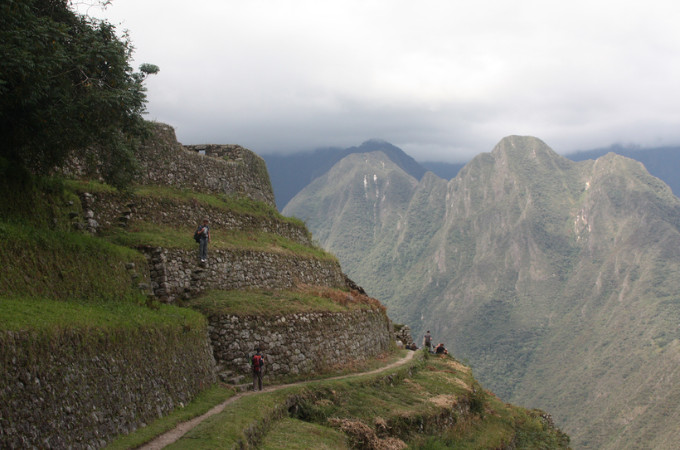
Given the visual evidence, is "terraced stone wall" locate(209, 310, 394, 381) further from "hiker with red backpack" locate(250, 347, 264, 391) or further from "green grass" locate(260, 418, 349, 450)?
"green grass" locate(260, 418, 349, 450)

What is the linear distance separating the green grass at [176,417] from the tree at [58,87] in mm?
7945

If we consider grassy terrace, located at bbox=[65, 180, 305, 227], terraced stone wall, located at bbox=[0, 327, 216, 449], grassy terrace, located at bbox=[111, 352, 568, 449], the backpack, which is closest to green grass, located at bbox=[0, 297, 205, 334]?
terraced stone wall, located at bbox=[0, 327, 216, 449]

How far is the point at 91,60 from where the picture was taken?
61.7 feet

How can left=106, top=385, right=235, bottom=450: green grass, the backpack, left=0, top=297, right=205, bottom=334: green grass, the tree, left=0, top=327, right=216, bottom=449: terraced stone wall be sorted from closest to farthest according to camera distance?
left=0, top=327, right=216, bottom=449: terraced stone wall
left=0, top=297, right=205, bottom=334: green grass
left=106, top=385, right=235, bottom=450: green grass
the tree
the backpack

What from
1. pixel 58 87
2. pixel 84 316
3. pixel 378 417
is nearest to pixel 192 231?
pixel 58 87

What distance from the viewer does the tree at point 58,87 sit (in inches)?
651

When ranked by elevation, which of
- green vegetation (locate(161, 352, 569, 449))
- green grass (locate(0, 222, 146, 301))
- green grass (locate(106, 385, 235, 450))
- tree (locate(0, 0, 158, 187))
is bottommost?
green vegetation (locate(161, 352, 569, 449))

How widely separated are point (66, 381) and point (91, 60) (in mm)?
10216

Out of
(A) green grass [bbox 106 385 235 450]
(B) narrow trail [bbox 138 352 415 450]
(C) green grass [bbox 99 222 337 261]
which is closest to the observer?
(A) green grass [bbox 106 385 235 450]

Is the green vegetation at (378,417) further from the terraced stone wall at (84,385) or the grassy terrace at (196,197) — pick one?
the grassy terrace at (196,197)

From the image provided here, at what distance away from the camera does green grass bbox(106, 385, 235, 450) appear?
13453 mm

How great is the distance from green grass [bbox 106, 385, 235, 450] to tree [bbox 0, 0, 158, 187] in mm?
7945

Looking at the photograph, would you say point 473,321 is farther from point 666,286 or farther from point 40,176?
point 40,176

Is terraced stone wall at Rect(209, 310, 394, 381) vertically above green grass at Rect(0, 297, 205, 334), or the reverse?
green grass at Rect(0, 297, 205, 334)
